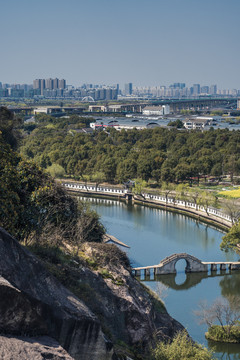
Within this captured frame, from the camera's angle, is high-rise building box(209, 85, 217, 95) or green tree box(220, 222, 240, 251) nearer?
green tree box(220, 222, 240, 251)

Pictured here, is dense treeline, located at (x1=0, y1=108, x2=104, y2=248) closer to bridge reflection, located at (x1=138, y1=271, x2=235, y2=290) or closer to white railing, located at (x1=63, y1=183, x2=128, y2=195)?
bridge reflection, located at (x1=138, y1=271, x2=235, y2=290)

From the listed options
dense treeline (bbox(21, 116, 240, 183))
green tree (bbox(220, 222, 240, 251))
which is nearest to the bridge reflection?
green tree (bbox(220, 222, 240, 251))

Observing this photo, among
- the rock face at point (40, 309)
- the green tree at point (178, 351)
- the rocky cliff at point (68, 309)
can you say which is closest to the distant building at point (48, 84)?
the green tree at point (178, 351)

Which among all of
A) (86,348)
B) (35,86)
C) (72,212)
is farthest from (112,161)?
(35,86)

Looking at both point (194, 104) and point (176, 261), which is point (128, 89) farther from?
point (176, 261)

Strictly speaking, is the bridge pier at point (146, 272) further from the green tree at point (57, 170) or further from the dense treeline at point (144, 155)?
the green tree at point (57, 170)

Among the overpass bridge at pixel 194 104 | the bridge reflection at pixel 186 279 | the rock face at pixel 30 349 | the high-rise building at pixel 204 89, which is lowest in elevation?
the bridge reflection at pixel 186 279
